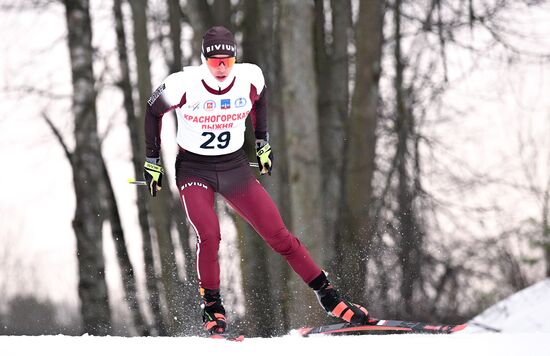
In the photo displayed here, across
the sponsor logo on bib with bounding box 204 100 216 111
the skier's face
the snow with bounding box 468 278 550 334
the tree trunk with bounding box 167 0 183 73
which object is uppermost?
the tree trunk with bounding box 167 0 183 73

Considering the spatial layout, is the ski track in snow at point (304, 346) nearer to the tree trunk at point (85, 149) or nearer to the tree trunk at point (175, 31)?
the tree trunk at point (85, 149)

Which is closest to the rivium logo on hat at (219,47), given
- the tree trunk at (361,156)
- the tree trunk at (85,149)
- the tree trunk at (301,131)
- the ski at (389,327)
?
the ski at (389,327)

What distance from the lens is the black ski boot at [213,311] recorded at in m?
7.94

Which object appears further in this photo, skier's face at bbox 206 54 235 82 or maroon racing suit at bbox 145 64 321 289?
maroon racing suit at bbox 145 64 321 289

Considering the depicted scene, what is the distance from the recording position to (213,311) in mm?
7969

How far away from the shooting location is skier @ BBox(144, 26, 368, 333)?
25.3ft

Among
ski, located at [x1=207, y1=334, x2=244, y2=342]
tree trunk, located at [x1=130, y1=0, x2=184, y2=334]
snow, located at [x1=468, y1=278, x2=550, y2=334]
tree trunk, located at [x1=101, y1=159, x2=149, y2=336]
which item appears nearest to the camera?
ski, located at [x1=207, y1=334, x2=244, y2=342]

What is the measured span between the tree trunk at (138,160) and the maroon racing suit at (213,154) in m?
7.72

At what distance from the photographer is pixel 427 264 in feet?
53.4

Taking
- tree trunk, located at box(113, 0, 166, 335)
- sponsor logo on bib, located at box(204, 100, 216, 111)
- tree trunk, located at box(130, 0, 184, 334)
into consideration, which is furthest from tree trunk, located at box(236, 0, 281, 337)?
sponsor logo on bib, located at box(204, 100, 216, 111)

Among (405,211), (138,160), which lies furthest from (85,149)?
(405,211)

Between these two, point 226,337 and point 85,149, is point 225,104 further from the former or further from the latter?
point 85,149

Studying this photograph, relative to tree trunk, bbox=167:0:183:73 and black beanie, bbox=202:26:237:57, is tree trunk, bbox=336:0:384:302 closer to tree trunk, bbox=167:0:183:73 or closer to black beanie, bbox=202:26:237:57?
tree trunk, bbox=167:0:183:73

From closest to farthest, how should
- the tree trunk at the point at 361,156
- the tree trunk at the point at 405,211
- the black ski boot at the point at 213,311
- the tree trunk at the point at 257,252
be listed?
the black ski boot at the point at 213,311 < the tree trunk at the point at 361,156 < the tree trunk at the point at 257,252 < the tree trunk at the point at 405,211
